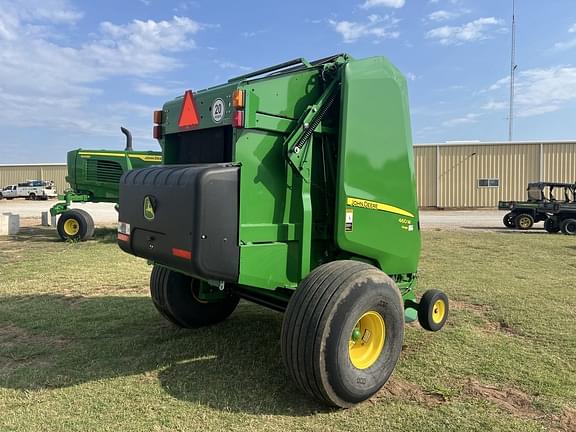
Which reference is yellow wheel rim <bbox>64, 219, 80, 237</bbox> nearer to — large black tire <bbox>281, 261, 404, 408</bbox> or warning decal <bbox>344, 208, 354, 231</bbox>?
warning decal <bbox>344, 208, 354, 231</bbox>

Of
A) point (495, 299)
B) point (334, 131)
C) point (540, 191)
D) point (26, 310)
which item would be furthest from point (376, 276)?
point (540, 191)

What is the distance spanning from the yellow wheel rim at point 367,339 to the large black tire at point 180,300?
5.07ft

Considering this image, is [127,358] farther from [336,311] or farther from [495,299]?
[495,299]

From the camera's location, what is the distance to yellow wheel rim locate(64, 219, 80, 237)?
12492 mm

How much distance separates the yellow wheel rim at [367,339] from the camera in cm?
346

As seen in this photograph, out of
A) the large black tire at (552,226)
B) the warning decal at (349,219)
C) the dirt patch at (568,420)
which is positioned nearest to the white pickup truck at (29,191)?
the large black tire at (552,226)

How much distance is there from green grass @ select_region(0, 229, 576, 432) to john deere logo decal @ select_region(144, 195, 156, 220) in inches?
49.2

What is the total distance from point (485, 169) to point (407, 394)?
27.4m

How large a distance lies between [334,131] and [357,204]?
0.59 m

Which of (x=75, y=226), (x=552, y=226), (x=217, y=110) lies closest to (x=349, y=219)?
(x=217, y=110)

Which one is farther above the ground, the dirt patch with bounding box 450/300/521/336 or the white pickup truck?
the white pickup truck

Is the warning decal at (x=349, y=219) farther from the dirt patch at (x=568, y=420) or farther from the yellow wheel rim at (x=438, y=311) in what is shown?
the dirt patch at (x=568, y=420)

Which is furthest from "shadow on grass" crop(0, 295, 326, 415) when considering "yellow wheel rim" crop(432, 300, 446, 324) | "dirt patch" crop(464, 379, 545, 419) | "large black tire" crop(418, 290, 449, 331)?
"yellow wheel rim" crop(432, 300, 446, 324)

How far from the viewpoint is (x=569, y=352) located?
4.34m
